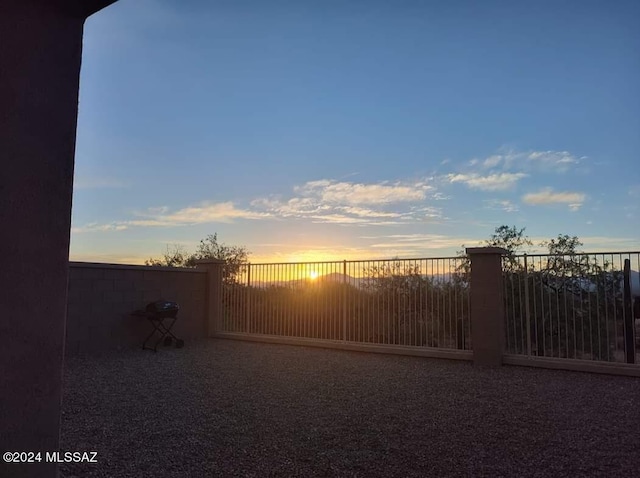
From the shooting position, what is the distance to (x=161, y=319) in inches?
385

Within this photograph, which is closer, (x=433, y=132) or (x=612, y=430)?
(x=612, y=430)

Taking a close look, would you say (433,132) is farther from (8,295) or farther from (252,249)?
(252,249)

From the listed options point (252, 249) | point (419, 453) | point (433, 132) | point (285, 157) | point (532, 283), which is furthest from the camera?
point (252, 249)

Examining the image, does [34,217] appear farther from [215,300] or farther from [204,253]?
[204,253]

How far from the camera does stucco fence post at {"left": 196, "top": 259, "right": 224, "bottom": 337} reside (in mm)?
11305

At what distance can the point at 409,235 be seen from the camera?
1150 cm

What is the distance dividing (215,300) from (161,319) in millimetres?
1726

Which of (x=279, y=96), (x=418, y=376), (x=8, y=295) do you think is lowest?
(x=418, y=376)

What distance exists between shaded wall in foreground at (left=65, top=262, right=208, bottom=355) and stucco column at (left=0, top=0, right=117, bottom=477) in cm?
739

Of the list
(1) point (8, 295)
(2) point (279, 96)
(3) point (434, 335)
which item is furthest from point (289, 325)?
(1) point (8, 295)

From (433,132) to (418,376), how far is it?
479 cm

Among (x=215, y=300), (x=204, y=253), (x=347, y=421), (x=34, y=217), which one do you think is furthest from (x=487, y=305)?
(x=204, y=253)

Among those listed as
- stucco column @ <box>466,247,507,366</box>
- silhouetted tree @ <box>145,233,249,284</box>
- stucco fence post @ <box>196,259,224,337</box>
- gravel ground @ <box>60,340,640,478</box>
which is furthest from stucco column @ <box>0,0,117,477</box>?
silhouetted tree @ <box>145,233,249,284</box>

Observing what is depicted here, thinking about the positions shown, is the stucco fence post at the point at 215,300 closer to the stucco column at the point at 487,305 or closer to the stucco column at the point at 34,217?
the stucco column at the point at 487,305
